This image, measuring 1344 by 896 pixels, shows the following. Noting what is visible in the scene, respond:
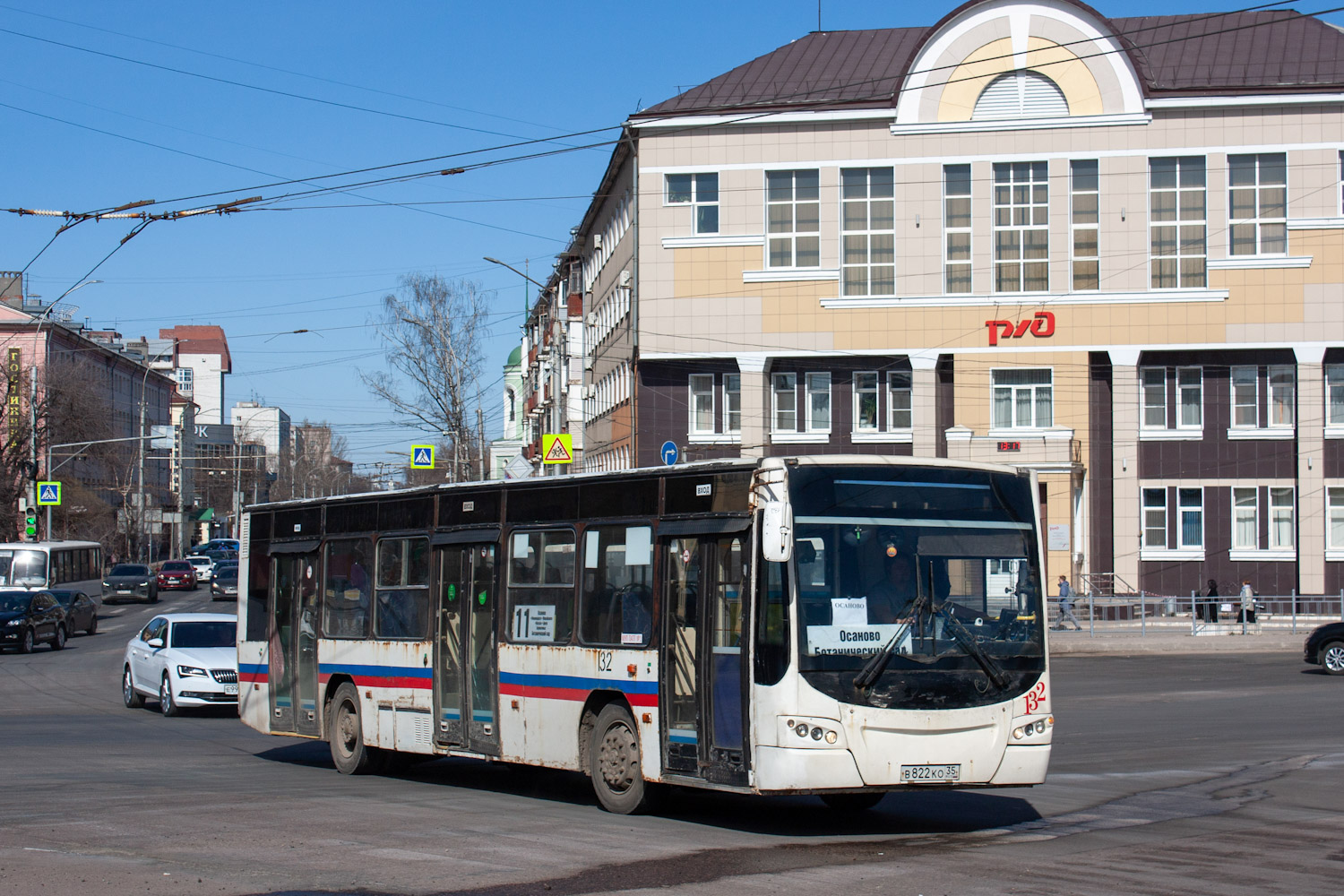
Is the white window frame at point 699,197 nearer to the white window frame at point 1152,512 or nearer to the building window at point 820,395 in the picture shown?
the building window at point 820,395

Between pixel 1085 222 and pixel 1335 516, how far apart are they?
1116cm

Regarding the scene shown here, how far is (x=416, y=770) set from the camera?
1606 cm

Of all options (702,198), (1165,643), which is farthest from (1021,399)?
(702,198)

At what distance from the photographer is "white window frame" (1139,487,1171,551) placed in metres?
43.9

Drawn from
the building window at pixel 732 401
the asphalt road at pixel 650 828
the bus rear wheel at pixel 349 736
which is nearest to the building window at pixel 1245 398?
the building window at pixel 732 401

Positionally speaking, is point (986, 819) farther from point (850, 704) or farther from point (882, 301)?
point (882, 301)

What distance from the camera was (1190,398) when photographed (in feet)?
144

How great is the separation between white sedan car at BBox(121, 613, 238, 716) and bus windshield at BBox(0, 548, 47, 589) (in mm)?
32645

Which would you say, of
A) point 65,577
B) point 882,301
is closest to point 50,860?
point 882,301

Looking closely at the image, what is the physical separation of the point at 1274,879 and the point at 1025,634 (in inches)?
99.9

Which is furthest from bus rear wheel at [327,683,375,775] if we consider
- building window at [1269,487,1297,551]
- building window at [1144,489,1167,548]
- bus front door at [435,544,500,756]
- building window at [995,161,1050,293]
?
building window at [1269,487,1297,551]

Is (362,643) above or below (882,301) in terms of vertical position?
below

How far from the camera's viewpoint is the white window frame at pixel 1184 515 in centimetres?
4378

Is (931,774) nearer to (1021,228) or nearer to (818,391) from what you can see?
(818,391)
